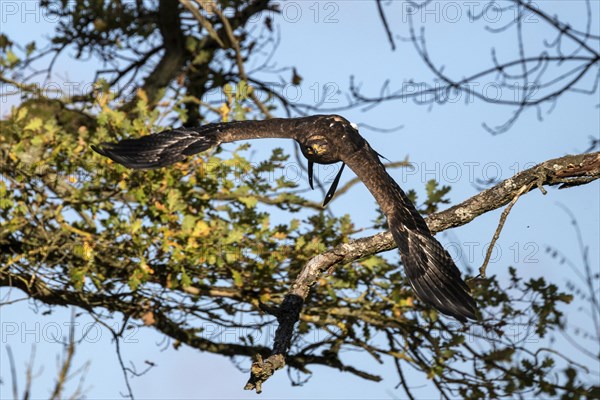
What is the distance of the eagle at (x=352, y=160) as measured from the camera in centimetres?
392

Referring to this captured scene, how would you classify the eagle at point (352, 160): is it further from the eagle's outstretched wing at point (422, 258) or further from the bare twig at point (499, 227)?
the bare twig at point (499, 227)

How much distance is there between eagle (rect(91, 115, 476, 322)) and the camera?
3.92 meters

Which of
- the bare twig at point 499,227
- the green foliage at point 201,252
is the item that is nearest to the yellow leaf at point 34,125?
the green foliage at point 201,252

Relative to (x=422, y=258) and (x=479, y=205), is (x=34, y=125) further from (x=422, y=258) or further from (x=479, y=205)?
(x=479, y=205)

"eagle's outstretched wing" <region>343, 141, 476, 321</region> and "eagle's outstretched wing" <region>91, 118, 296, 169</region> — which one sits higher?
"eagle's outstretched wing" <region>91, 118, 296, 169</region>

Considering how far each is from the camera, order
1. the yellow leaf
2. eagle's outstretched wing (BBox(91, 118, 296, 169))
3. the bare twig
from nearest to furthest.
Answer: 1. the bare twig
2. eagle's outstretched wing (BBox(91, 118, 296, 169))
3. the yellow leaf

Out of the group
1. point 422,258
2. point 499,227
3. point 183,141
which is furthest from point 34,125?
point 499,227

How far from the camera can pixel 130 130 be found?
18.9 feet

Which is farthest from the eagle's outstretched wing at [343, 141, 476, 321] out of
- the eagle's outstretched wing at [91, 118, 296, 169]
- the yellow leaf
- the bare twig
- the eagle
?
the yellow leaf

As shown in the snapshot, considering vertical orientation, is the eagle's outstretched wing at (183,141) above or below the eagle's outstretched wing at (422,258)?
above

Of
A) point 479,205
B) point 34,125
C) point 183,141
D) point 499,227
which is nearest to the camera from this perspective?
point 499,227

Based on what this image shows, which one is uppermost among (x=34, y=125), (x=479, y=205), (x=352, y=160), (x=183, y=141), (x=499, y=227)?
(x=34, y=125)

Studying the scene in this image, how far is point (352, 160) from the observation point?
15.2 ft

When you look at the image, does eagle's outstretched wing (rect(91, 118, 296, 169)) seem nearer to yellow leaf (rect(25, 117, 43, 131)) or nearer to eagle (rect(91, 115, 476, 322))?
eagle (rect(91, 115, 476, 322))
